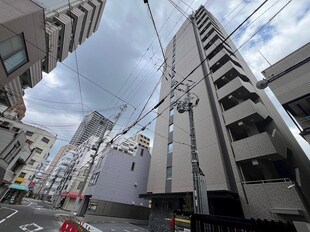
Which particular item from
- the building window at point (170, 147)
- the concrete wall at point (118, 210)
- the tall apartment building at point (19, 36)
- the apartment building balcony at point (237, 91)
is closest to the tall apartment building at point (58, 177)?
the concrete wall at point (118, 210)

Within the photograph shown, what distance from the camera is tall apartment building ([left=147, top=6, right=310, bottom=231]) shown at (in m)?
8.67

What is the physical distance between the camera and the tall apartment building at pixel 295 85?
828 centimetres

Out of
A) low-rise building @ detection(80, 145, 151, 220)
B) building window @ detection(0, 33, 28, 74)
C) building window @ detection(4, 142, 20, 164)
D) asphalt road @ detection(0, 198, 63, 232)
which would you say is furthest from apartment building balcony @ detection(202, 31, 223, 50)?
building window @ detection(4, 142, 20, 164)

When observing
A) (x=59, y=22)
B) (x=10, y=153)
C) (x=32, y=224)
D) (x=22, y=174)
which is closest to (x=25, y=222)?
(x=32, y=224)

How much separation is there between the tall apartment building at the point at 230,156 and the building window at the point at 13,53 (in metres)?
8.85

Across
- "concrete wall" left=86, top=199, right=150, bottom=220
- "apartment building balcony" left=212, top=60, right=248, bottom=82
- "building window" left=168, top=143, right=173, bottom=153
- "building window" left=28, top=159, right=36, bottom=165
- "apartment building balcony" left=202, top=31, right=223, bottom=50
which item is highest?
"apartment building balcony" left=202, top=31, right=223, bottom=50

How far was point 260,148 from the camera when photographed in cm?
988

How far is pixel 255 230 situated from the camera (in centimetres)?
400

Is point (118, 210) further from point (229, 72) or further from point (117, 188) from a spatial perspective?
point (229, 72)

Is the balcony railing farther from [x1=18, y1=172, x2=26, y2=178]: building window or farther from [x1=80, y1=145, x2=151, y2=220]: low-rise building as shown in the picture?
[x1=18, y1=172, x2=26, y2=178]: building window

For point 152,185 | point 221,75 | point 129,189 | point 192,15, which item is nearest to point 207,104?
point 221,75

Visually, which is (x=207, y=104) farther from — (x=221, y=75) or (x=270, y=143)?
(x=270, y=143)

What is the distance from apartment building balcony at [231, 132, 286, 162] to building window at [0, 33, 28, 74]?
624 inches

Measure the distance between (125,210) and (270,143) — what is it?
21.1 metres
